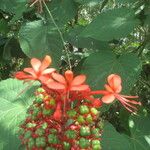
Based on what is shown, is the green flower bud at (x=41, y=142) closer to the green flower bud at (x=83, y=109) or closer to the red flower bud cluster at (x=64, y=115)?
the red flower bud cluster at (x=64, y=115)

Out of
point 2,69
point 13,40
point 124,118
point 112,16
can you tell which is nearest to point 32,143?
point 112,16

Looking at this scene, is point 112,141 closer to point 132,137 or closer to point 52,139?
point 132,137

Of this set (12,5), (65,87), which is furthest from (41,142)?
(12,5)

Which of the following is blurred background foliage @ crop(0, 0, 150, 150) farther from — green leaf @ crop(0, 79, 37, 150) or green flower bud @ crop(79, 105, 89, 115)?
green flower bud @ crop(79, 105, 89, 115)

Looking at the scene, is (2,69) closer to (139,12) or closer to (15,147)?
(139,12)

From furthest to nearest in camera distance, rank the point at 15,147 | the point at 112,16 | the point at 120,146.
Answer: the point at 112,16
the point at 120,146
the point at 15,147

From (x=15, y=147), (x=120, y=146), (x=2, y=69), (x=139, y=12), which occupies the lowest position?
(x=2, y=69)
